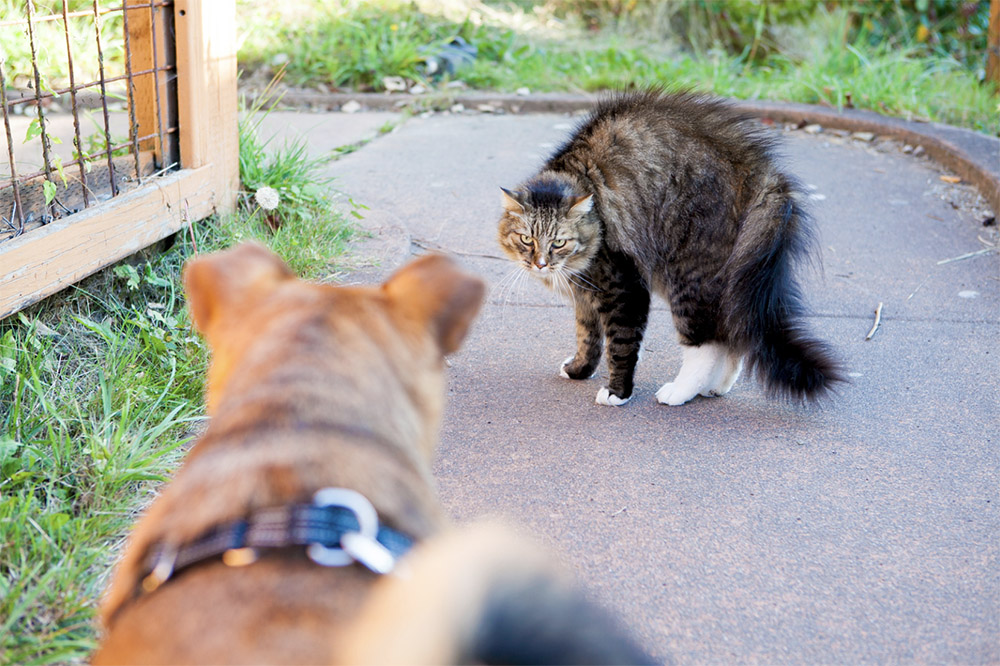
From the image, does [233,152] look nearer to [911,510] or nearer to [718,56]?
[911,510]

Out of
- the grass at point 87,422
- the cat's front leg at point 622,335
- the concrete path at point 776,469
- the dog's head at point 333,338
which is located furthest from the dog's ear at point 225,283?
the cat's front leg at point 622,335

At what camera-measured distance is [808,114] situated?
7918 millimetres

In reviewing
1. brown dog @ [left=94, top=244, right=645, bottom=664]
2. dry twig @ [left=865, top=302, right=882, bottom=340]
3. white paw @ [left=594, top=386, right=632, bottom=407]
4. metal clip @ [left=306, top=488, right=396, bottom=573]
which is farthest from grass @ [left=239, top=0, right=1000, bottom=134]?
metal clip @ [left=306, top=488, right=396, bottom=573]

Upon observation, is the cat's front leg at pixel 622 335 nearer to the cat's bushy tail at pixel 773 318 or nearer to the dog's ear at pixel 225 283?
the cat's bushy tail at pixel 773 318

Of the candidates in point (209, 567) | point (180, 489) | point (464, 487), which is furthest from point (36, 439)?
point (209, 567)

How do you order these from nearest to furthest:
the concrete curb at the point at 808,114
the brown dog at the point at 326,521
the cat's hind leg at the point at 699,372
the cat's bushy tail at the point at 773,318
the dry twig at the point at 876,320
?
the brown dog at the point at 326,521 → the cat's bushy tail at the point at 773,318 → the cat's hind leg at the point at 699,372 → the dry twig at the point at 876,320 → the concrete curb at the point at 808,114

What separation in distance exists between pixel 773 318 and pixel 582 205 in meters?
0.88

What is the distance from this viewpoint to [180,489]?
1.49 metres

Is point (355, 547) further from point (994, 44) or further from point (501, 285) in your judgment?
point (994, 44)

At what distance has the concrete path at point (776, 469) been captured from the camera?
8.16 feet

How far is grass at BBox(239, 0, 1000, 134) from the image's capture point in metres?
8.12

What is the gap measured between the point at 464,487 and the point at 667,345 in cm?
168

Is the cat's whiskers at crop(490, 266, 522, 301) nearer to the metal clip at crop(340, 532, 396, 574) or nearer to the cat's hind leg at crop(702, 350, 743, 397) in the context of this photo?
the cat's hind leg at crop(702, 350, 743, 397)

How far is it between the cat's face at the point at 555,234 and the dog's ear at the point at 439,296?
6.83 feet
